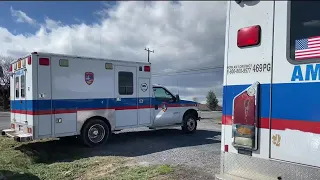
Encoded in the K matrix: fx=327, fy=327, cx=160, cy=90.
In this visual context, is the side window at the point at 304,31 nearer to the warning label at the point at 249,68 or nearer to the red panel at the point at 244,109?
the warning label at the point at 249,68

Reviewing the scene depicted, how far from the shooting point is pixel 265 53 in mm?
2885

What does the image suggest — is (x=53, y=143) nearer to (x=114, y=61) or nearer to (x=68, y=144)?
(x=68, y=144)

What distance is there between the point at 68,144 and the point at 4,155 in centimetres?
231

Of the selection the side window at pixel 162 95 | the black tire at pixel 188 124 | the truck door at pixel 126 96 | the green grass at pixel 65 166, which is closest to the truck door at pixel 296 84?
the green grass at pixel 65 166

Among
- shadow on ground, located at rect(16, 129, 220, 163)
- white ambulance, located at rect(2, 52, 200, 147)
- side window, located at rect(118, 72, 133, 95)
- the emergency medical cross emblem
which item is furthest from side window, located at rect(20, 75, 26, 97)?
side window, located at rect(118, 72, 133, 95)

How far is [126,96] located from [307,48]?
312 inches

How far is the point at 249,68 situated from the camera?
3.00 m

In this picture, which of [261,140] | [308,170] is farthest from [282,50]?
[308,170]

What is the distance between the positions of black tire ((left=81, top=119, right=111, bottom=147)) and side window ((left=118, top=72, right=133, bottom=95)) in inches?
45.8

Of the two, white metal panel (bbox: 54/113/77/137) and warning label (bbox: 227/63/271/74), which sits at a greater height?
warning label (bbox: 227/63/271/74)

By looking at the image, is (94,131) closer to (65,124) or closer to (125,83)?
(65,124)

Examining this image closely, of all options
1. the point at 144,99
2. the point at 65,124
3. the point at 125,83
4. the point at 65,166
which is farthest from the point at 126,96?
the point at 65,166

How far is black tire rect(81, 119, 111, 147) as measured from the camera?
30.5ft

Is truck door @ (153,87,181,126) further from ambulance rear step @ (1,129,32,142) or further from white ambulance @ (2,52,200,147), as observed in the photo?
ambulance rear step @ (1,129,32,142)
